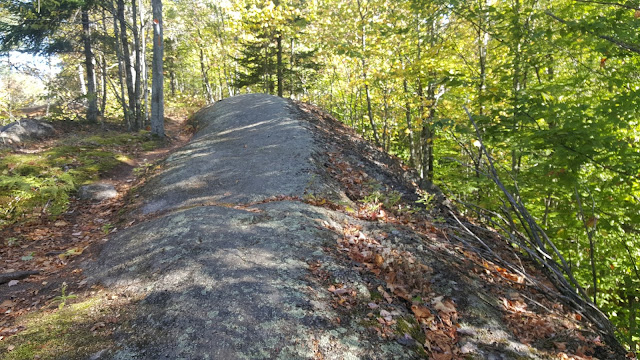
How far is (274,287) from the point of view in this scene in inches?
130

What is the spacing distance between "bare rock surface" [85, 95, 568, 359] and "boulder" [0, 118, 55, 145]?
9.37 metres

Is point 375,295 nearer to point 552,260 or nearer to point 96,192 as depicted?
point 552,260

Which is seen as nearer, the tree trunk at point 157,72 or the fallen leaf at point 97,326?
the fallen leaf at point 97,326

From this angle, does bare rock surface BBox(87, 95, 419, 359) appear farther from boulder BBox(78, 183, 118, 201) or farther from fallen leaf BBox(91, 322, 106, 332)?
boulder BBox(78, 183, 118, 201)

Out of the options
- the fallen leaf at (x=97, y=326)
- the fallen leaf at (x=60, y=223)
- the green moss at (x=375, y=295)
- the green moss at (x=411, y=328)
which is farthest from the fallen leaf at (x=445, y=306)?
the fallen leaf at (x=60, y=223)

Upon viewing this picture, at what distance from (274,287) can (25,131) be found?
15.3 meters

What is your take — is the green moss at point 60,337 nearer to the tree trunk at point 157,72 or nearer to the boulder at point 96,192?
the boulder at point 96,192

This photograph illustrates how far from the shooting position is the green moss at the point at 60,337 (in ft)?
8.80

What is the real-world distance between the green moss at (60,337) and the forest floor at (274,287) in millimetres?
15

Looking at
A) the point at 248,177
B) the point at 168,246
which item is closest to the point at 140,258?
the point at 168,246

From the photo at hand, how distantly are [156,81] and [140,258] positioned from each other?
11.7 m

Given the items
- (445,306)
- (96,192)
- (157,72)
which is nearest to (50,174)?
(96,192)

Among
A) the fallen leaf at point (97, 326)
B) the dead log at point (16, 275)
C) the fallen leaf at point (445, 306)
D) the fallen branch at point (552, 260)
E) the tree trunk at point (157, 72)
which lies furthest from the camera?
the tree trunk at point (157, 72)

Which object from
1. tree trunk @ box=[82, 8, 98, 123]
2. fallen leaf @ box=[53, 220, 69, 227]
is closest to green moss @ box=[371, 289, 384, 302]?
fallen leaf @ box=[53, 220, 69, 227]
